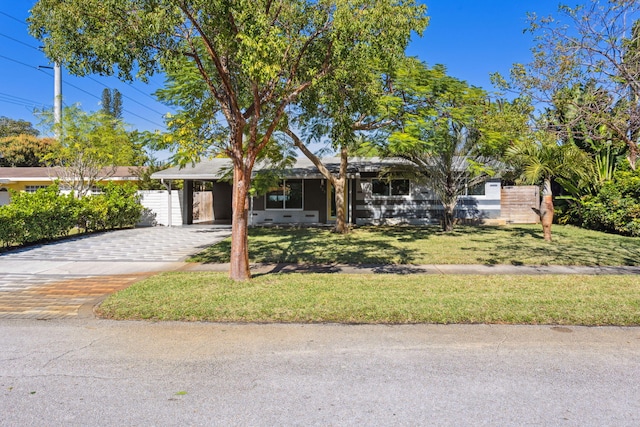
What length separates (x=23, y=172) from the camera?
27406mm

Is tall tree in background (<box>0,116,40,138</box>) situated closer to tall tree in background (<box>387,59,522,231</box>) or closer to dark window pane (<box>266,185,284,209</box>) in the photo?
dark window pane (<box>266,185,284,209</box>)

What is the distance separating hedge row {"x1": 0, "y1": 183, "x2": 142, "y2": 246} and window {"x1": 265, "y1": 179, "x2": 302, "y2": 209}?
6.50 meters

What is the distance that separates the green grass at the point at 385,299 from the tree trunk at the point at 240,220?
0.31 metres

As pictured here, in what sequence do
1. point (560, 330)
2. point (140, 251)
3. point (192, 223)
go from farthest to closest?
point (192, 223), point (140, 251), point (560, 330)

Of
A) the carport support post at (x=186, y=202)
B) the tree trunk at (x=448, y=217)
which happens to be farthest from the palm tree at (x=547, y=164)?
the carport support post at (x=186, y=202)

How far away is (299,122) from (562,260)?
870cm

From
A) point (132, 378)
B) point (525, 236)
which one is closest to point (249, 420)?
point (132, 378)

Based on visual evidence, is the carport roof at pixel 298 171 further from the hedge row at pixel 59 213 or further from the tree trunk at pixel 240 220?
the tree trunk at pixel 240 220

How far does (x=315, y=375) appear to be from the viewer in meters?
4.13

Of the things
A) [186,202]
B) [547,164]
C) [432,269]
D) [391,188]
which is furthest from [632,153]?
[186,202]

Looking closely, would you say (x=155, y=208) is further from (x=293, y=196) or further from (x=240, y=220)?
(x=240, y=220)

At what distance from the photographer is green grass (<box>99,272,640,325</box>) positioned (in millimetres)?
5961

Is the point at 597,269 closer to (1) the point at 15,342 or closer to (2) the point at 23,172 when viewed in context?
(1) the point at 15,342

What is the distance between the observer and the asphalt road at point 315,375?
3359 millimetres
